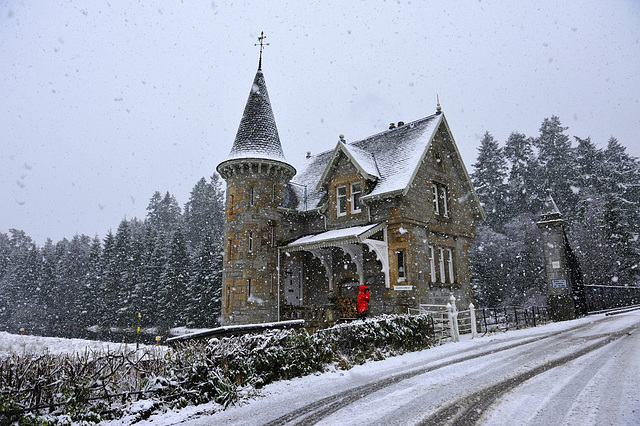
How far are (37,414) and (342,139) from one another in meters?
17.6

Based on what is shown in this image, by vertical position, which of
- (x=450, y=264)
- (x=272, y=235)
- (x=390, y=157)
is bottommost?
(x=450, y=264)

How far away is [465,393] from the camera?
23.4 feet

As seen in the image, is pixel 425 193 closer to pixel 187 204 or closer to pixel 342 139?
pixel 342 139

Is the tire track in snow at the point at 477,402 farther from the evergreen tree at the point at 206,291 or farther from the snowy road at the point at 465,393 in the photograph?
the evergreen tree at the point at 206,291

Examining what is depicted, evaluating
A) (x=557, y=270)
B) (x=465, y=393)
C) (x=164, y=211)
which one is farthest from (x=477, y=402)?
(x=164, y=211)

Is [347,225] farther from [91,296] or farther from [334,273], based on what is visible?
[91,296]

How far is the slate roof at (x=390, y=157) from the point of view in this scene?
18795 mm

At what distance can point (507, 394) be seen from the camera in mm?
6926

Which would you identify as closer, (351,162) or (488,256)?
(351,162)

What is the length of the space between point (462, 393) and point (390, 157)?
589 inches

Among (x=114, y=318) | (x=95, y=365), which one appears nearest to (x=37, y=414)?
(x=95, y=365)

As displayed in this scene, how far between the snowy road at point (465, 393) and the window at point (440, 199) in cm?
1075

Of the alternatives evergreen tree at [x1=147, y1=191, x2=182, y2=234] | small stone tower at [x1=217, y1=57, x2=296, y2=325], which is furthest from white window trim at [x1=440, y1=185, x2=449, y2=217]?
evergreen tree at [x1=147, y1=191, x2=182, y2=234]

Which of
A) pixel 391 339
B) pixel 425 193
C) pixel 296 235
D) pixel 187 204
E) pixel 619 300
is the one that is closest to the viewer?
pixel 391 339
